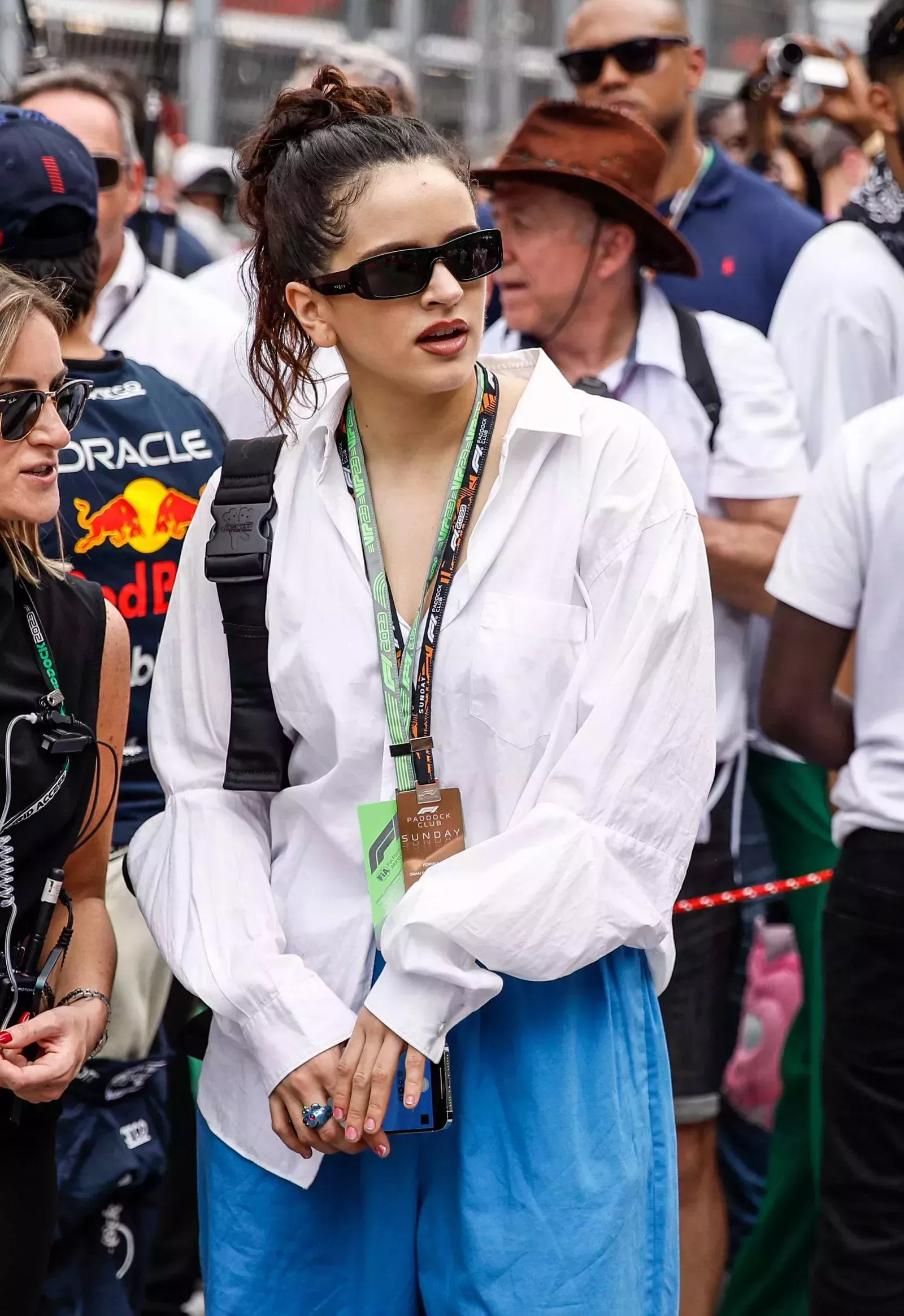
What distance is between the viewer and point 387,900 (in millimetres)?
2320

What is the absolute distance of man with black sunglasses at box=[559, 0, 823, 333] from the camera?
4.50 meters

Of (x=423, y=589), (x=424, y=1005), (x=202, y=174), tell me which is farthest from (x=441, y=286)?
(x=202, y=174)

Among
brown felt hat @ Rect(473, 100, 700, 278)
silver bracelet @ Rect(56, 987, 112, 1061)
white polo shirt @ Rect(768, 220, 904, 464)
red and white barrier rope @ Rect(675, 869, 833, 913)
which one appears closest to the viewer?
silver bracelet @ Rect(56, 987, 112, 1061)

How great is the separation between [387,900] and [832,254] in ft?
7.64

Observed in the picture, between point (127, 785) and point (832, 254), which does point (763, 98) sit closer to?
point (832, 254)

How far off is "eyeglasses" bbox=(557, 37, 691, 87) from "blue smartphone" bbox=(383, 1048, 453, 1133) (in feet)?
10.5

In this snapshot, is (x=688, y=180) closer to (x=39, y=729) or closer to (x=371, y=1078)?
(x=39, y=729)

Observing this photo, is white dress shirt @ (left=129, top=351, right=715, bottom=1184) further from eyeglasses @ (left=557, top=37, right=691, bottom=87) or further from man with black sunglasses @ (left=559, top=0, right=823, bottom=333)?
eyeglasses @ (left=557, top=37, right=691, bottom=87)

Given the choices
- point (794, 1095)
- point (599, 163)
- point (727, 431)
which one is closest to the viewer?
point (727, 431)

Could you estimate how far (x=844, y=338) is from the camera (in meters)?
3.98

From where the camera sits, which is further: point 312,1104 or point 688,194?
point 688,194

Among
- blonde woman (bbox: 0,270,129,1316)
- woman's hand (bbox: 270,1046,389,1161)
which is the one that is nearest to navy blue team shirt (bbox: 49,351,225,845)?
blonde woman (bbox: 0,270,129,1316)

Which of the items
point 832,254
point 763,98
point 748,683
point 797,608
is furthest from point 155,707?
point 763,98

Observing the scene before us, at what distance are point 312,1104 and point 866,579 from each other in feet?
4.72
